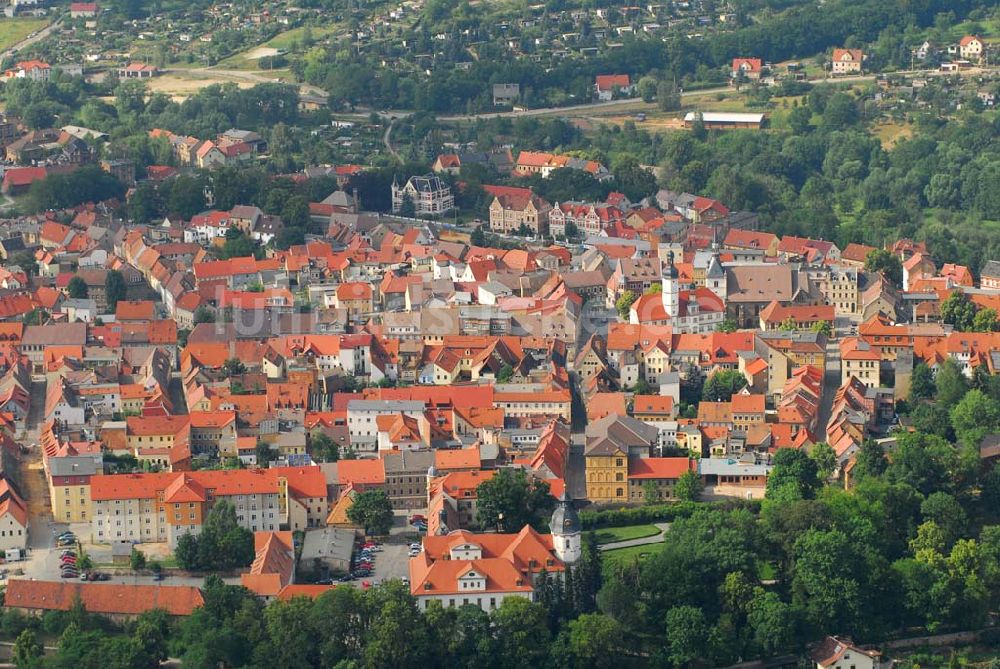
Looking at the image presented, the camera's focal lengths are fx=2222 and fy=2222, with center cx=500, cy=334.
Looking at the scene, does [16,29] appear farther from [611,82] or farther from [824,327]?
[824,327]

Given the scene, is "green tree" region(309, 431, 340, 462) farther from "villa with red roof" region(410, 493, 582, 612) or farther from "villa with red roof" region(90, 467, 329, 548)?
"villa with red roof" region(410, 493, 582, 612)

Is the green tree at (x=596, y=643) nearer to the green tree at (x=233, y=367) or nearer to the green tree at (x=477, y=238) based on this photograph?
the green tree at (x=233, y=367)

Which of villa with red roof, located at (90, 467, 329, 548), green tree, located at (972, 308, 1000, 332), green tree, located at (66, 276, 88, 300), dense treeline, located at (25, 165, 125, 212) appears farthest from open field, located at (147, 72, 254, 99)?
villa with red roof, located at (90, 467, 329, 548)

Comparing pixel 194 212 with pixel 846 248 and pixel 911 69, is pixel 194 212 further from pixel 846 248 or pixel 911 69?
pixel 911 69

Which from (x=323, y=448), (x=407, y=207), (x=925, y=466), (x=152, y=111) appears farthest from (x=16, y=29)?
(x=925, y=466)

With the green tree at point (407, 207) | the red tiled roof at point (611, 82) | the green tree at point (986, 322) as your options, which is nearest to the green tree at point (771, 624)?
the green tree at point (986, 322)

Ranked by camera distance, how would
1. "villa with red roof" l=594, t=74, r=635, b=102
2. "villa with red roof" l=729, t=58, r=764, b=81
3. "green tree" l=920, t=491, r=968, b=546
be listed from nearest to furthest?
1. "green tree" l=920, t=491, r=968, b=546
2. "villa with red roof" l=594, t=74, r=635, b=102
3. "villa with red roof" l=729, t=58, r=764, b=81

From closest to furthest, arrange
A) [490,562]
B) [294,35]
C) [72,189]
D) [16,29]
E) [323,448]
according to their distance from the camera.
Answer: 1. [490,562]
2. [323,448]
3. [72,189]
4. [294,35]
5. [16,29]
